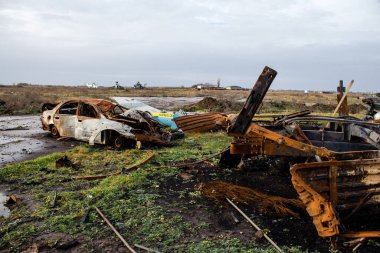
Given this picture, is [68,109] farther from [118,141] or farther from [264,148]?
[264,148]

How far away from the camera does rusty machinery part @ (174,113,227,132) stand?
24.3 feet

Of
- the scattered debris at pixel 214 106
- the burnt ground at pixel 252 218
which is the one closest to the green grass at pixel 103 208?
the burnt ground at pixel 252 218

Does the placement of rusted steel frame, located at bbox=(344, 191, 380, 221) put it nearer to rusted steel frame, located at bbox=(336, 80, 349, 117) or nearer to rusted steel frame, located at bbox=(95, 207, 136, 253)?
rusted steel frame, located at bbox=(95, 207, 136, 253)

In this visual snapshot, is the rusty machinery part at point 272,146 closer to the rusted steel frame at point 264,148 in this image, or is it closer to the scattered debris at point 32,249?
the rusted steel frame at point 264,148

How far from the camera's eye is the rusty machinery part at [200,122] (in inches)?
292

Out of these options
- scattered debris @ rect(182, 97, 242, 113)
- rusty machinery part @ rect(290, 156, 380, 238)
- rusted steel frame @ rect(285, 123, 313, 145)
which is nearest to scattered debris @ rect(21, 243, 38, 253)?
rusty machinery part @ rect(290, 156, 380, 238)

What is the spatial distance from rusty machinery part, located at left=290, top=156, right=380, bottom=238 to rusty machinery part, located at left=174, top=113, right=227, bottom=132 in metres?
2.33

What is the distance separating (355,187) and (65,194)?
17.7 ft

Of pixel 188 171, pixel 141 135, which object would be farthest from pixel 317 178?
pixel 141 135

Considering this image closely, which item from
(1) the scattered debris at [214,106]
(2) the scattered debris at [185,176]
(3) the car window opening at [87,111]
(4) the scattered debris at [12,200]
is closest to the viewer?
(4) the scattered debris at [12,200]

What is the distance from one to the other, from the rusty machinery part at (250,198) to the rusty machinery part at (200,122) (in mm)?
1250

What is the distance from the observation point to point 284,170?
910cm

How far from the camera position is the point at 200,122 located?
7559 millimetres

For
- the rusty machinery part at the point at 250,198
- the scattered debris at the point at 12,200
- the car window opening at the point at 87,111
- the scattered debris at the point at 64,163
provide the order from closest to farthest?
the rusty machinery part at the point at 250,198 < the scattered debris at the point at 12,200 < the scattered debris at the point at 64,163 < the car window opening at the point at 87,111
